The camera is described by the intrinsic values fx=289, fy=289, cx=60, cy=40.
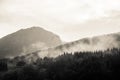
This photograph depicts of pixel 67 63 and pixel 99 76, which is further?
pixel 67 63

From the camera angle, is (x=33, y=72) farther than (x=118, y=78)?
Yes

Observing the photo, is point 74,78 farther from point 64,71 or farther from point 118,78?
point 118,78

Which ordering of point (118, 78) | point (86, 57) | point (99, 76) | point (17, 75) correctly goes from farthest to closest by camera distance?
1. point (86, 57)
2. point (17, 75)
3. point (99, 76)
4. point (118, 78)

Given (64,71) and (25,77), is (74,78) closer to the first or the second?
(64,71)

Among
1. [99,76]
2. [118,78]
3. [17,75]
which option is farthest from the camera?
[17,75]

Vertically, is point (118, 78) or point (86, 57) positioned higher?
point (86, 57)

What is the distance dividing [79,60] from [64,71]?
2522 centimetres

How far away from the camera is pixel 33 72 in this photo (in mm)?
184000

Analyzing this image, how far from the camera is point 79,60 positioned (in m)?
196

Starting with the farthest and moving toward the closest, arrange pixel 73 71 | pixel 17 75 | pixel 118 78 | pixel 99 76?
pixel 17 75, pixel 73 71, pixel 99 76, pixel 118 78

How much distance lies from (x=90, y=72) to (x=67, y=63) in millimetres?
27517

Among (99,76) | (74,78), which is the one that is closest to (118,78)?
(99,76)

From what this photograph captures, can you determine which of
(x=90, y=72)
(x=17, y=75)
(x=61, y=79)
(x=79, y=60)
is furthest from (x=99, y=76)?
(x=17, y=75)

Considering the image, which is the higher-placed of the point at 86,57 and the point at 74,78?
the point at 86,57
